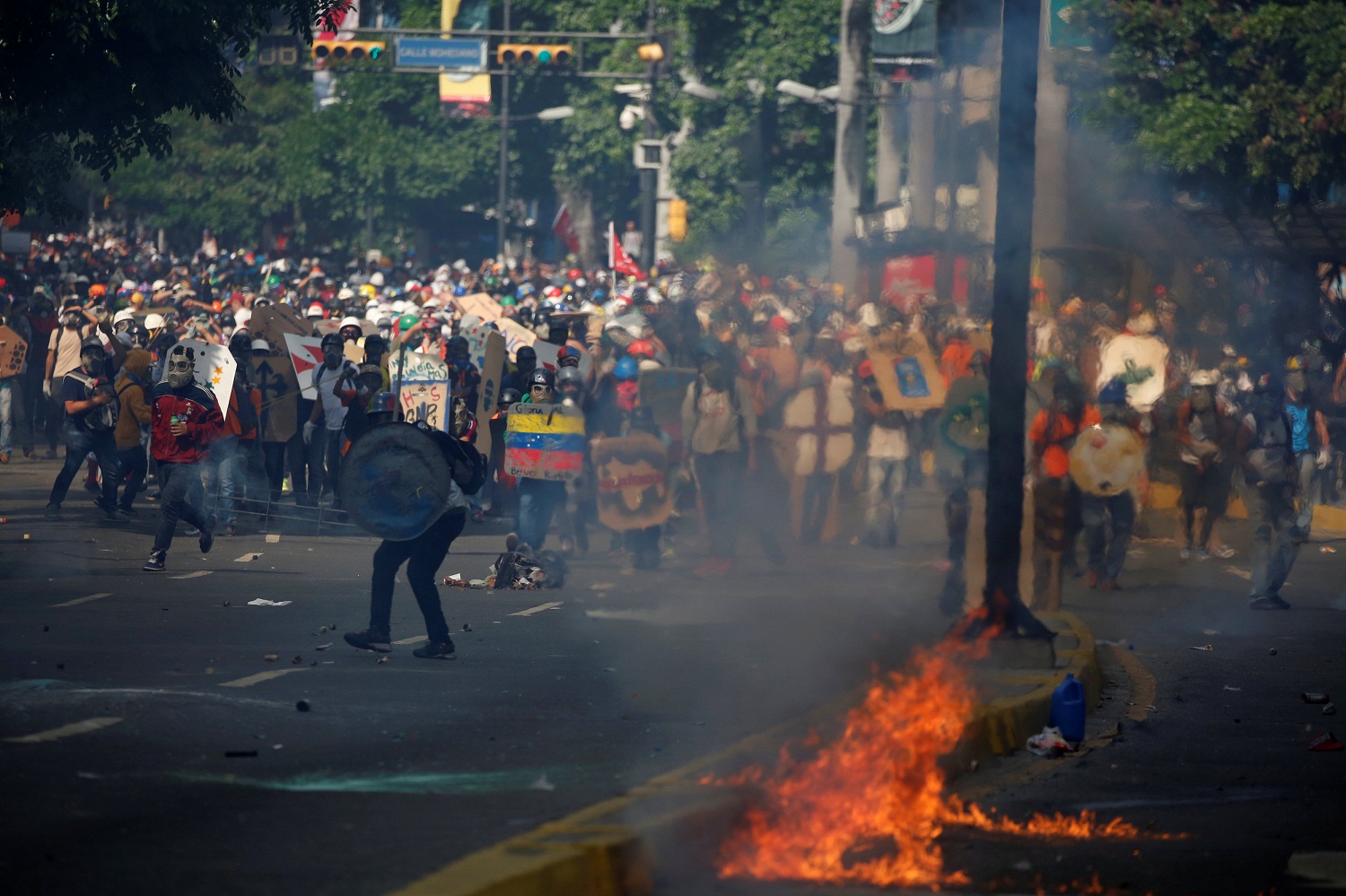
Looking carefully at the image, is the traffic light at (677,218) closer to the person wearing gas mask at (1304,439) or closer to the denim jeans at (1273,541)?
the person wearing gas mask at (1304,439)

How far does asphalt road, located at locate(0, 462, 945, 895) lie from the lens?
6.30 metres

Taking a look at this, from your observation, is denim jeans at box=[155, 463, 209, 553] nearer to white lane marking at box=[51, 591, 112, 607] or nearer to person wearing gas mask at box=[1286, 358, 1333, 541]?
white lane marking at box=[51, 591, 112, 607]

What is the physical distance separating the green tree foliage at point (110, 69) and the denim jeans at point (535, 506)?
4501 mm

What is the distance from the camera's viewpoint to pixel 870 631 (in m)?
12.0

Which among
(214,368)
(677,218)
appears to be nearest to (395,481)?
(214,368)

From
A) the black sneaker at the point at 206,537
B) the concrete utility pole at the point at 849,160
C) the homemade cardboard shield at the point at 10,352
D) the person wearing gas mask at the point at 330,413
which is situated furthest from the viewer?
the concrete utility pole at the point at 849,160

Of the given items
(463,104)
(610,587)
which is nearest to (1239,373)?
(610,587)

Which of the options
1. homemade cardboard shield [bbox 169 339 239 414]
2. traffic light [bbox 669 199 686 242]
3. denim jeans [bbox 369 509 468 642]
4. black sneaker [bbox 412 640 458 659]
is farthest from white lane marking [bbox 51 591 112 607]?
traffic light [bbox 669 199 686 242]

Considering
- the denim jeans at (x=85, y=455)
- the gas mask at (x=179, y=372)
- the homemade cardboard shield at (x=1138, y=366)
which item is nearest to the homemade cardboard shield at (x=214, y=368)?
the denim jeans at (x=85, y=455)

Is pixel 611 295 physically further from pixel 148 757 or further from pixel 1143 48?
pixel 148 757

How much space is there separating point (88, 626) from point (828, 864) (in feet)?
21.3

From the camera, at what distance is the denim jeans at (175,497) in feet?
48.0

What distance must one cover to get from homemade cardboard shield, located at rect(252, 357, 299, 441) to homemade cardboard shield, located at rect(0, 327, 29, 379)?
3.85 metres

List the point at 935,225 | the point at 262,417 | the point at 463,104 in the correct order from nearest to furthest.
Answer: the point at 262,417 < the point at 935,225 < the point at 463,104
